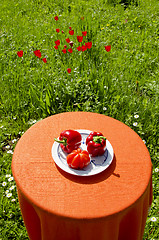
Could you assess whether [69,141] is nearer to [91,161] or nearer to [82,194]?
[91,161]

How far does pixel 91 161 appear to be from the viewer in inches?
68.8

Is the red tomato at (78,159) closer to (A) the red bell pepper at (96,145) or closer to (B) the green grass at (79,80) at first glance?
(A) the red bell pepper at (96,145)

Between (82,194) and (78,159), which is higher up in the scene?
(78,159)

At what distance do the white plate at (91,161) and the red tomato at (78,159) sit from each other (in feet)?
0.11

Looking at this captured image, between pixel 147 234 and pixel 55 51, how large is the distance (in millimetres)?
3316

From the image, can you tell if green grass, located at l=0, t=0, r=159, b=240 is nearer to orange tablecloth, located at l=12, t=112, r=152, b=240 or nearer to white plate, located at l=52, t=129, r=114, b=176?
orange tablecloth, located at l=12, t=112, r=152, b=240

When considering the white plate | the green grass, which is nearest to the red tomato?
the white plate

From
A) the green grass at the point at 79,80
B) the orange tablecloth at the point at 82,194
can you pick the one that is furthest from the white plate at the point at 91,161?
the green grass at the point at 79,80

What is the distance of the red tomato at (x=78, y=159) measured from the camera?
1639mm

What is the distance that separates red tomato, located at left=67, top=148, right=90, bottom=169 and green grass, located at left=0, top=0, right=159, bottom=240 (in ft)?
3.23

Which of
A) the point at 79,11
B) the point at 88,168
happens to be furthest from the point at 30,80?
the point at 79,11

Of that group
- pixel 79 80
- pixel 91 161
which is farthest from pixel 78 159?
pixel 79 80

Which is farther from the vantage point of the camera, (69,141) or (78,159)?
(69,141)

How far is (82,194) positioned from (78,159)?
0.73 feet
